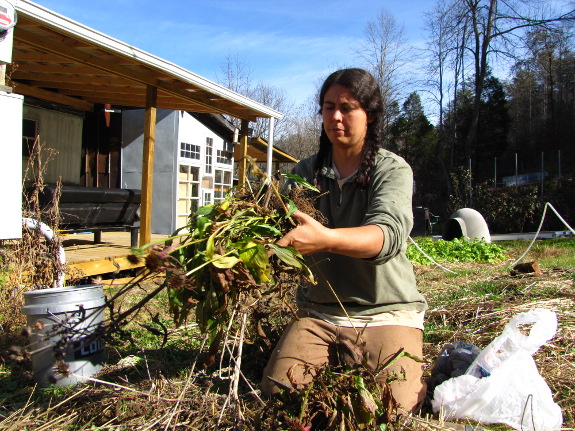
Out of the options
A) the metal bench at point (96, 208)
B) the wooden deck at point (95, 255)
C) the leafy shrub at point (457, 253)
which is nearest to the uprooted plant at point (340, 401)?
the wooden deck at point (95, 255)

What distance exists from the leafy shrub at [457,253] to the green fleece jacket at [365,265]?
21.2 feet

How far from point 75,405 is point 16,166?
3268 millimetres

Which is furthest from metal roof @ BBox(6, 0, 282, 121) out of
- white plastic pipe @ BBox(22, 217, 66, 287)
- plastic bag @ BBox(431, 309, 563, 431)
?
plastic bag @ BBox(431, 309, 563, 431)

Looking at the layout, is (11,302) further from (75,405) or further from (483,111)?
(483,111)

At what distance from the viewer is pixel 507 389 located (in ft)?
7.71

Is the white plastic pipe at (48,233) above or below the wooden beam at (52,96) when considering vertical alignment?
below

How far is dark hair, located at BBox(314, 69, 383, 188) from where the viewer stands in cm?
247

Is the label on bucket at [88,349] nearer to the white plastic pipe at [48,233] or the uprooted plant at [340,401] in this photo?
the white plastic pipe at [48,233]

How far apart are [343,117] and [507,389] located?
4.99 ft

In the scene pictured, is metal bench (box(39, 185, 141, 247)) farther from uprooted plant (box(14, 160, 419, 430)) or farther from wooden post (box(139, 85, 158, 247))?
uprooted plant (box(14, 160, 419, 430))

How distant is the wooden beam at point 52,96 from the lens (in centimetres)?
873

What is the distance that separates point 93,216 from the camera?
287 inches

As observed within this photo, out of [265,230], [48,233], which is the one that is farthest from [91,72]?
[265,230]

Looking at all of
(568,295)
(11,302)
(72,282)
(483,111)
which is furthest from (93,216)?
(483,111)
